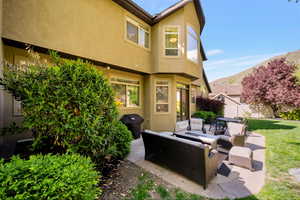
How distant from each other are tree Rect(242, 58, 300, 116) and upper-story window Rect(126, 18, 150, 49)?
1838 cm

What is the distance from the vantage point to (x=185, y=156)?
3.40 metres

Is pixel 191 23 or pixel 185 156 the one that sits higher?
pixel 191 23

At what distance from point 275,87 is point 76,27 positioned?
22927 millimetres

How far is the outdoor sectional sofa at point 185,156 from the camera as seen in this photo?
3.12 m

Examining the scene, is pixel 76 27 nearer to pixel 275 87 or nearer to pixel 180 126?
pixel 180 126

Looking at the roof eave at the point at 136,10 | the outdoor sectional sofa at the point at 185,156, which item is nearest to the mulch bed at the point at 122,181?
the outdoor sectional sofa at the point at 185,156

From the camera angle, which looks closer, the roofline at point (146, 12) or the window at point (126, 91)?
the roofline at point (146, 12)

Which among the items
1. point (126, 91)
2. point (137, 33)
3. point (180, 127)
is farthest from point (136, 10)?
point (180, 127)

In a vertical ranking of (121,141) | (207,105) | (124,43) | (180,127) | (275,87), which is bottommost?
(180,127)

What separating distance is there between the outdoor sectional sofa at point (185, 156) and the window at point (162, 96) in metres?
4.96

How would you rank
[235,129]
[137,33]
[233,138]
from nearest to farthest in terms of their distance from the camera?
[233,138] < [235,129] < [137,33]

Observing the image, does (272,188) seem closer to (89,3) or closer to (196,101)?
(89,3)

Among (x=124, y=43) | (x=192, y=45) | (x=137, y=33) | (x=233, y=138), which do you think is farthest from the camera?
(x=192, y=45)

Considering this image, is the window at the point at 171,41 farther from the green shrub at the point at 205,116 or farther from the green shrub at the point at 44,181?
the green shrub at the point at 44,181
